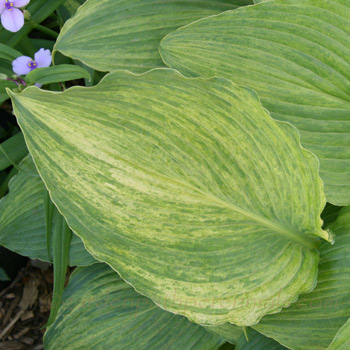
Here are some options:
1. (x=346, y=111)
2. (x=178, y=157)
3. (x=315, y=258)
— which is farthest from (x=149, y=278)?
(x=346, y=111)

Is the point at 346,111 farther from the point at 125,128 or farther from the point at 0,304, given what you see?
the point at 0,304

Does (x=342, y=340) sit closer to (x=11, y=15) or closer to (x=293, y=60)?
(x=293, y=60)

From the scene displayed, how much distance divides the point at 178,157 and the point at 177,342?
1.84ft

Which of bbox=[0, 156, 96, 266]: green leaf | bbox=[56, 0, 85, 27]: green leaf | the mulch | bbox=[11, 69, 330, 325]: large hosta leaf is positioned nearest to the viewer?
bbox=[11, 69, 330, 325]: large hosta leaf

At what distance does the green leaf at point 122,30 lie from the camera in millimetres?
1133

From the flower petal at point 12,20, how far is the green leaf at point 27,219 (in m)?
0.34

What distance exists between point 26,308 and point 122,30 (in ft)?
3.50

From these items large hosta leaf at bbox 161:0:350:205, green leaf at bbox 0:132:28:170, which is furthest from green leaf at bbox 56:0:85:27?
large hosta leaf at bbox 161:0:350:205

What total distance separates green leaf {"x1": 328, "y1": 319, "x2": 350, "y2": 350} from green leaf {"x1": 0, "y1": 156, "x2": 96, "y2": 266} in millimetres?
773

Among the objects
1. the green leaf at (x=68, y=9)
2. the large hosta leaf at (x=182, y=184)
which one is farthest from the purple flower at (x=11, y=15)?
the large hosta leaf at (x=182, y=184)

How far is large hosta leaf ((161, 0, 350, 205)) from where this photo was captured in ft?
3.22

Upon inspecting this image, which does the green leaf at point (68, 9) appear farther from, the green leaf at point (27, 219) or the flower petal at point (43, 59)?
the green leaf at point (27, 219)

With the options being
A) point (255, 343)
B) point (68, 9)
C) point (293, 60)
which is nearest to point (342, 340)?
point (255, 343)

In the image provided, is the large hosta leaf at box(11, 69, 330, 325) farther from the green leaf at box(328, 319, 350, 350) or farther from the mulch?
the mulch
